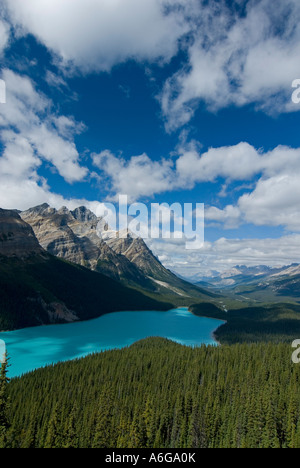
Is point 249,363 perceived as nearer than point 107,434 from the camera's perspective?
No

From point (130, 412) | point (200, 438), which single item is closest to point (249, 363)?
point (200, 438)

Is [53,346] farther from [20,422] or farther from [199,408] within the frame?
[199,408]

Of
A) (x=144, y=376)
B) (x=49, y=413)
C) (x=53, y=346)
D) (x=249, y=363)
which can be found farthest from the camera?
(x=53, y=346)

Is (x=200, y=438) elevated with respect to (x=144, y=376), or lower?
lower
